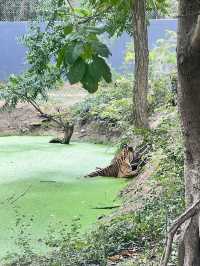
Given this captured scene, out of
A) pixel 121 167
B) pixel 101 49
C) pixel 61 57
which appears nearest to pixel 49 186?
pixel 121 167

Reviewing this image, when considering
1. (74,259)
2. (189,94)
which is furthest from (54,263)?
(189,94)

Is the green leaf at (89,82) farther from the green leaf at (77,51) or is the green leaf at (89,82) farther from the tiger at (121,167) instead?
the tiger at (121,167)

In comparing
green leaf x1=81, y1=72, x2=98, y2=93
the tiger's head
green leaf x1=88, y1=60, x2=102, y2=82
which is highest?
green leaf x1=88, y1=60, x2=102, y2=82

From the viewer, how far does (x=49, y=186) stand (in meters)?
6.74

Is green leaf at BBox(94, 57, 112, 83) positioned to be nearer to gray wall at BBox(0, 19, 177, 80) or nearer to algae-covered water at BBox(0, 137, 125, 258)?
algae-covered water at BBox(0, 137, 125, 258)

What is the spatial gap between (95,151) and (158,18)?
18.1 ft

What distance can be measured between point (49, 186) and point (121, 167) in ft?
2.66

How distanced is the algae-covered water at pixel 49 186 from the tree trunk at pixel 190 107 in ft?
7.19

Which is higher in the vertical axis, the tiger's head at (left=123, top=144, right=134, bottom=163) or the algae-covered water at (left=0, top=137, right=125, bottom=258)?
the tiger's head at (left=123, top=144, right=134, bottom=163)

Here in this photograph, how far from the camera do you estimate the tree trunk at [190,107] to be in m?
Answer: 2.09

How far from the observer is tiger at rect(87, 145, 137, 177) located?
684cm

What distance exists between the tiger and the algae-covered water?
0.45 feet

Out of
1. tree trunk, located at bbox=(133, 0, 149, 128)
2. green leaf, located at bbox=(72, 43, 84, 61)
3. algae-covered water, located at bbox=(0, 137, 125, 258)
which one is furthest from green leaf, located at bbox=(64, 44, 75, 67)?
tree trunk, located at bbox=(133, 0, 149, 128)

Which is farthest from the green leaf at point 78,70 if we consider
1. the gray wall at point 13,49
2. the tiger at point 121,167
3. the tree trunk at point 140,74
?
the gray wall at point 13,49
